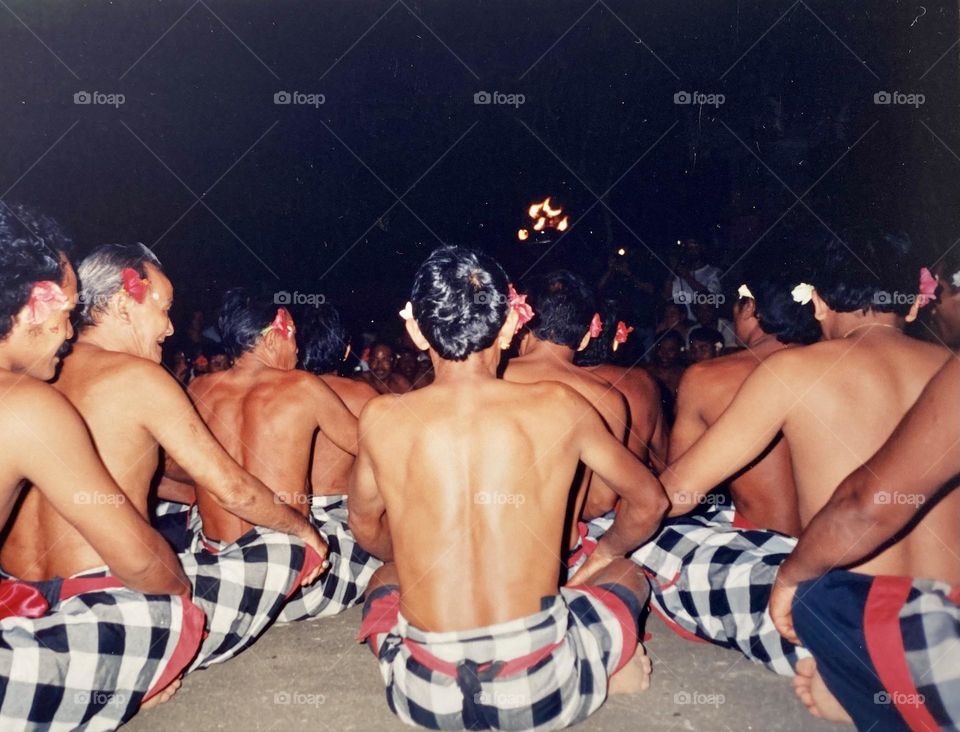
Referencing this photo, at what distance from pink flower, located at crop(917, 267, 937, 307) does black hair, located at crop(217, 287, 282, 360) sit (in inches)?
127

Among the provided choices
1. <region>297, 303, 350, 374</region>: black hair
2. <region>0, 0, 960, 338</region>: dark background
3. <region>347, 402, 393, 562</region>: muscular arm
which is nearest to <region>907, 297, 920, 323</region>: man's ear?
<region>0, 0, 960, 338</region>: dark background

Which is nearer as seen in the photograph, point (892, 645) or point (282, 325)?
point (892, 645)

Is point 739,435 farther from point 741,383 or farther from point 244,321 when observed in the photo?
point 244,321

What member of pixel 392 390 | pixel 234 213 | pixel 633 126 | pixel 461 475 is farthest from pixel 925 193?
pixel 234 213

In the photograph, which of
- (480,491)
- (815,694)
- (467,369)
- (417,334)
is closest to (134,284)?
(417,334)

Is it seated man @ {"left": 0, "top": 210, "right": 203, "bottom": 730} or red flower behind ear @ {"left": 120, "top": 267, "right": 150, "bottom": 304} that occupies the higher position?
red flower behind ear @ {"left": 120, "top": 267, "right": 150, "bottom": 304}

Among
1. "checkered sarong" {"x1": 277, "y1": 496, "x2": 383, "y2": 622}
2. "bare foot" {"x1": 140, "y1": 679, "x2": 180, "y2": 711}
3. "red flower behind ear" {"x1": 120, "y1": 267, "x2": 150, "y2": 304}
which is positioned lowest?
"bare foot" {"x1": 140, "y1": 679, "x2": 180, "y2": 711}

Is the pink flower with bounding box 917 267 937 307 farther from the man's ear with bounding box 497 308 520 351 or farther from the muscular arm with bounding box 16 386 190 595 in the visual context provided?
the muscular arm with bounding box 16 386 190 595

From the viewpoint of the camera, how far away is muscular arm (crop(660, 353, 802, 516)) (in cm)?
254

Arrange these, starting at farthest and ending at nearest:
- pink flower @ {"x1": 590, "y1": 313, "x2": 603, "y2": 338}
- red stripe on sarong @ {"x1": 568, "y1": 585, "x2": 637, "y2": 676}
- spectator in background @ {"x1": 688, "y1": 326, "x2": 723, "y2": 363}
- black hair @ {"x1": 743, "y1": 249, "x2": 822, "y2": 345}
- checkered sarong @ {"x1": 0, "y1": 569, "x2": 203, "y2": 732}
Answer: spectator in background @ {"x1": 688, "y1": 326, "x2": 723, "y2": 363} → pink flower @ {"x1": 590, "y1": 313, "x2": 603, "y2": 338} → black hair @ {"x1": 743, "y1": 249, "x2": 822, "y2": 345} → red stripe on sarong @ {"x1": 568, "y1": 585, "x2": 637, "y2": 676} → checkered sarong @ {"x1": 0, "y1": 569, "x2": 203, "y2": 732}

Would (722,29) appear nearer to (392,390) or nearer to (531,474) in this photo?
(392,390)

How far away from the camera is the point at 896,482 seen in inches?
70.9

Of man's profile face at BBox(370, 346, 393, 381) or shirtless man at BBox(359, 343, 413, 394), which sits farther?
man's profile face at BBox(370, 346, 393, 381)

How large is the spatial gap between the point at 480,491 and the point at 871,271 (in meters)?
1.77
